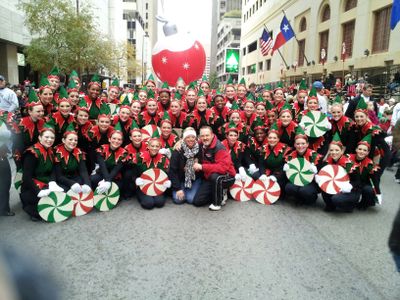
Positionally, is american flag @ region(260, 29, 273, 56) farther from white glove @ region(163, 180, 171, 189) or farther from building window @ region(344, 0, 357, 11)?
white glove @ region(163, 180, 171, 189)

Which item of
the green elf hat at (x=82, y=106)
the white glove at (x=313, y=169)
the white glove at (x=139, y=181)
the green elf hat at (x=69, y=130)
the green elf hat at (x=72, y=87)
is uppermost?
the green elf hat at (x=72, y=87)

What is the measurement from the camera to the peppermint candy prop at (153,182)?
18.0 feet

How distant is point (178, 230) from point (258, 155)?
7.74 ft

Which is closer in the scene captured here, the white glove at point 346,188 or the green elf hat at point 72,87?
the white glove at point 346,188

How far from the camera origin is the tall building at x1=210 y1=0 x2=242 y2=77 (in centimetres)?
9512

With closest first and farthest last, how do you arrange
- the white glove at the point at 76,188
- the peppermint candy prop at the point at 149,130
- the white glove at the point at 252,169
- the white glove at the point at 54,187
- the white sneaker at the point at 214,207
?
the white glove at the point at 54,187
the white glove at the point at 76,188
the white sneaker at the point at 214,207
the white glove at the point at 252,169
the peppermint candy prop at the point at 149,130

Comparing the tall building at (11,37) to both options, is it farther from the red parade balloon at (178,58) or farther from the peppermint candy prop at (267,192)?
the peppermint candy prop at (267,192)

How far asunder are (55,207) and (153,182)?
1455 millimetres

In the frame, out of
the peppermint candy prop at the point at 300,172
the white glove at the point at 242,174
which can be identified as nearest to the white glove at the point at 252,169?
the white glove at the point at 242,174

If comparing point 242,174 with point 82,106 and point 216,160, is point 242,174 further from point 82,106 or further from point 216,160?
point 82,106

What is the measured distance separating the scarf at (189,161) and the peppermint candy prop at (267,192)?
3.46ft

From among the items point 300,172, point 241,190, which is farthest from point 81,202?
point 300,172

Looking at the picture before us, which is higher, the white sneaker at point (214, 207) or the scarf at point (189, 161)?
the scarf at point (189, 161)

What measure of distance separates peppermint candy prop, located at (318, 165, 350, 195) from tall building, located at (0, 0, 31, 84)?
22.1 meters
